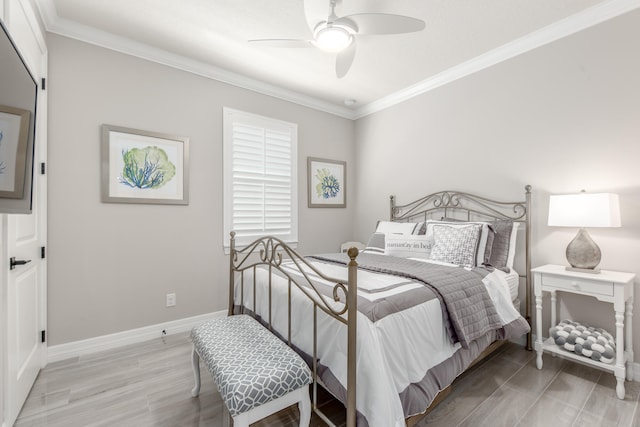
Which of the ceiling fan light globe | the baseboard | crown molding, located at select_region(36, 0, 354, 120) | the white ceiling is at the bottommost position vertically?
the baseboard

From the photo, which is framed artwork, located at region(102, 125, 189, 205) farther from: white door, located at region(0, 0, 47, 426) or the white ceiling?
the white ceiling

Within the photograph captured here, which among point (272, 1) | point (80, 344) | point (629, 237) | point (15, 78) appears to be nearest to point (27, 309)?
point (80, 344)

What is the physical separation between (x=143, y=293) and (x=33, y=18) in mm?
2205

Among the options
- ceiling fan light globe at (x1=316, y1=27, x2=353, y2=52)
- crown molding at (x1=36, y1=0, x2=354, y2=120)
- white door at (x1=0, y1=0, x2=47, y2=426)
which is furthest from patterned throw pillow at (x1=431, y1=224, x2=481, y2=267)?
white door at (x1=0, y1=0, x2=47, y2=426)

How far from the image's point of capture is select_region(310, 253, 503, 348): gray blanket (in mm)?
1769

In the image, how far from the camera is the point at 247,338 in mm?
1670

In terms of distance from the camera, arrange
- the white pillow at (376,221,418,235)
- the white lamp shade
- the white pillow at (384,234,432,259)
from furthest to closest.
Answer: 1. the white pillow at (376,221,418,235)
2. the white pillow at (384,234,432,259)
3. the white lamp shade

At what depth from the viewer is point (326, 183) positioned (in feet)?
13.5

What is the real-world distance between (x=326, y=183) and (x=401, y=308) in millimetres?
2744

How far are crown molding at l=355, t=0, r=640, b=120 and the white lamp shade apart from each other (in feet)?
4.53

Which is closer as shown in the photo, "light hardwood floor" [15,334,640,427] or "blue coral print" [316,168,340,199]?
"light hardwood floor" [15,334,640,427]

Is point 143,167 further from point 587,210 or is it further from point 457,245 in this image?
point 587,210

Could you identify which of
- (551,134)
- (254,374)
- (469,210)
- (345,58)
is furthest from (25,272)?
(551,134)

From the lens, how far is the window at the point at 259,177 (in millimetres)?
3262
